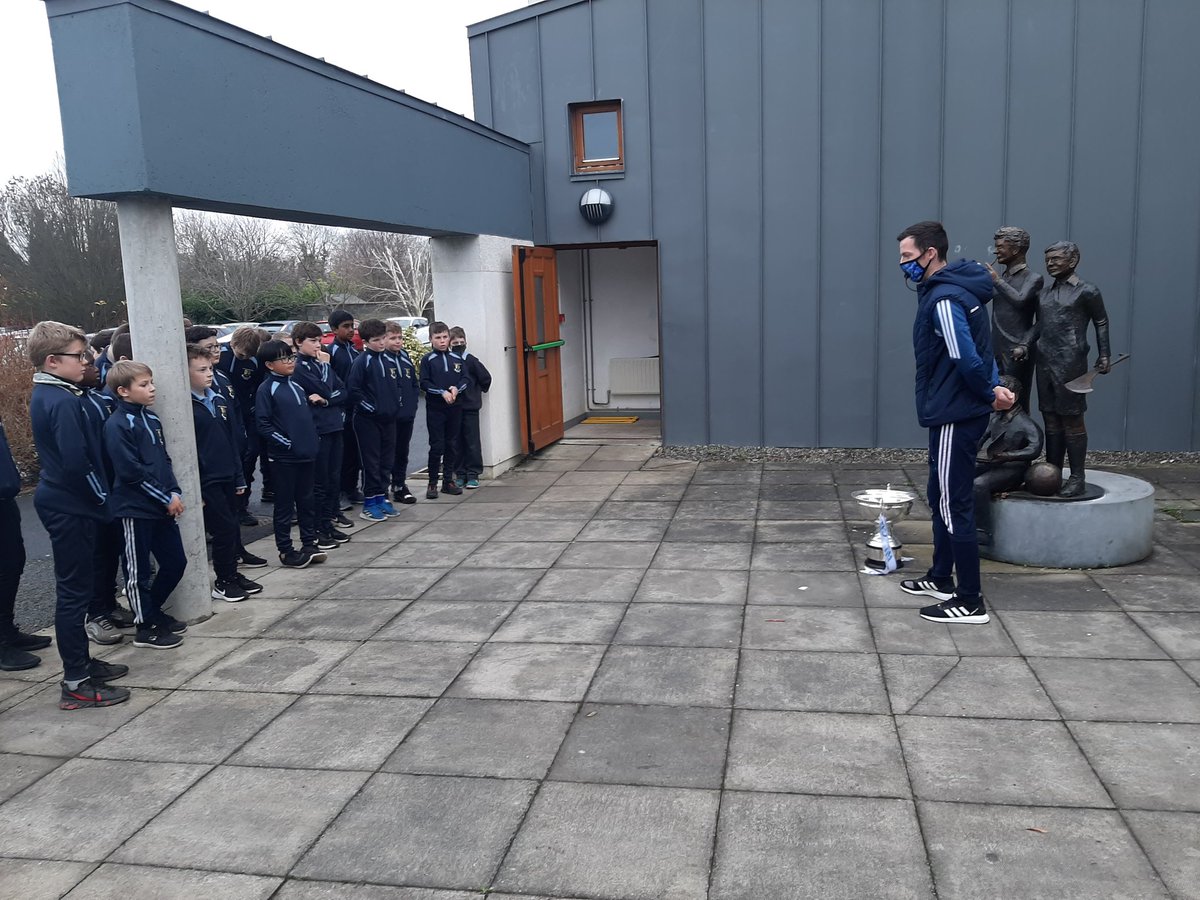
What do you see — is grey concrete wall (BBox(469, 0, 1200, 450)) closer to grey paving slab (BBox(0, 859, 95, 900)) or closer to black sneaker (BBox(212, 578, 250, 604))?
black sneaker (BBox(212, 578, 250, 604))

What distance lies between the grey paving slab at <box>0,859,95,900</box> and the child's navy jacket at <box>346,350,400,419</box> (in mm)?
5056

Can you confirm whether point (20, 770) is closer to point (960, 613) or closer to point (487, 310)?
point (960, 613)

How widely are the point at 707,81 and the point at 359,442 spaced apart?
17.5 feet

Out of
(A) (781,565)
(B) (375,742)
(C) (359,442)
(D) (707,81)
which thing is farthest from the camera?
(D) (707,81)

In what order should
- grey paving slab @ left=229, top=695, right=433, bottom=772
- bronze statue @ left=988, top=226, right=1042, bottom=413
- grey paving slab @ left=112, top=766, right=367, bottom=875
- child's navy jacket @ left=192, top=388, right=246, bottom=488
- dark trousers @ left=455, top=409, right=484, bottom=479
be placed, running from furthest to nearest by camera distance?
dark trousers @ left=455, top=409, right=484, bottom=479 < bronze statue @ left=988, top=226, right=1042, bottom=413 < child's navy jacket @ left=192, top=388, right=246, bottom=488 < grey paving slab @ left=229, top=695, right=433, bottom=772 < grey paving slab @ left=112, top=766, right=367, bottom=875

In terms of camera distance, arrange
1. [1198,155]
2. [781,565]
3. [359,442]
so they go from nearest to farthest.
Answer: [781,565] < [359,442] < [1198,155]

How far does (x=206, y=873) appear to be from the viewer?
3090 millimetres

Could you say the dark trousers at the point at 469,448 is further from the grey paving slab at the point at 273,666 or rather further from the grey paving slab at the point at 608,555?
the grey paving slab at the point at 273,666

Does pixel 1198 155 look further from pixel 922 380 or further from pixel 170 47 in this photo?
pixel 170 47

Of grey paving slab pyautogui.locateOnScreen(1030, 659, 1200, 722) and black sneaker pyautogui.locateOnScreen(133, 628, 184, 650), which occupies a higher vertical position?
black sneaker pyautogui.locateOnScreen(133, 628, 184, 650)

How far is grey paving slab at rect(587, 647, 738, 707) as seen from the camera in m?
4.27

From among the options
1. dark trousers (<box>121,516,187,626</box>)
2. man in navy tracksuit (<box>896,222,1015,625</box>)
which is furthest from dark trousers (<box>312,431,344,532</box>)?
man in navy tracksuit (<box>896,222,1015,625</box>)

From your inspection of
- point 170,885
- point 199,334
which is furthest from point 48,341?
point 170,885

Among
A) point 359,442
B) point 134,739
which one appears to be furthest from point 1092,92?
point 134,739
